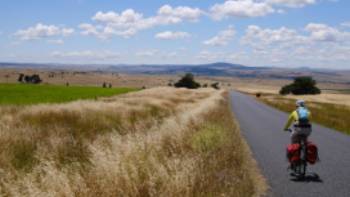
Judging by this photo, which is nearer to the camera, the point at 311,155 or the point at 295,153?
the point at 311,155

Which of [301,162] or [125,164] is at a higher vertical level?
[125,164]

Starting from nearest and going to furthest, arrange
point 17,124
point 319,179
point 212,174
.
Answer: point 212,174, point 319,179, point 17,124

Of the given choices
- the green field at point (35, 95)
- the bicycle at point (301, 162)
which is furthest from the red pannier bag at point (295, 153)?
the green field at point (35, 95)

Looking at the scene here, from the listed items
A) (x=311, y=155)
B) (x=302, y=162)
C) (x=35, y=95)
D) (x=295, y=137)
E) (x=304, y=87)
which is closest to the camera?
(x=311, y=155)

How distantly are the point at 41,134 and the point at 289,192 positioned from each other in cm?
746

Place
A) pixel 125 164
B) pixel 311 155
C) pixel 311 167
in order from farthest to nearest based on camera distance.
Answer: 1. pixel 311 167
2. pixel 311 155
3. pixel 125 164

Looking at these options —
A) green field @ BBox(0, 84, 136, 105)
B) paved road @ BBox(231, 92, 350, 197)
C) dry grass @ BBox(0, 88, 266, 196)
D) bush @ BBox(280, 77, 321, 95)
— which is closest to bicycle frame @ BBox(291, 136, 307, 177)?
paved road @ BBox(231, 92, 350, 197)

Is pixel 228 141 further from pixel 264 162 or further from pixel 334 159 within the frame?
pixel 334 159

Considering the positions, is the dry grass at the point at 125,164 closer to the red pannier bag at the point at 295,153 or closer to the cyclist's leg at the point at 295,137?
the red pannier bag at the point at 295,153

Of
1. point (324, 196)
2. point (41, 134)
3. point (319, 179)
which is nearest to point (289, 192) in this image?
point (324, 196)

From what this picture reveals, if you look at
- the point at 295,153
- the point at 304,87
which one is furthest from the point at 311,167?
the point at 304,87

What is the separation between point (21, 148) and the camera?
10945 millimetres

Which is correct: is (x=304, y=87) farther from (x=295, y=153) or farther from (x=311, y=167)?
(x=295, y=153)

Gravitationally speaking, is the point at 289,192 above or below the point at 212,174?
below
